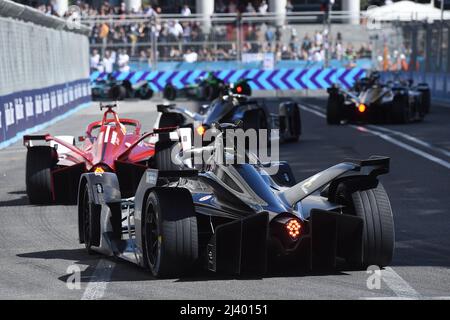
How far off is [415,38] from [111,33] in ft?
40.9

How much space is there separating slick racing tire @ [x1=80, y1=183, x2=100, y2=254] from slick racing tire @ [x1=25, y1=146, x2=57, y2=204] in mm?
3491

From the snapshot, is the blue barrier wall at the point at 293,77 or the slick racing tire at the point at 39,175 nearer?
the slick racing tire at the point at 39,175

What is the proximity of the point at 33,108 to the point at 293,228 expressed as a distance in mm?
21324

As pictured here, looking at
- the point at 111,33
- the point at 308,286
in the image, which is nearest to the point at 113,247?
the point at 308,286

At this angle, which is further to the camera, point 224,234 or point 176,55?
point 176,55

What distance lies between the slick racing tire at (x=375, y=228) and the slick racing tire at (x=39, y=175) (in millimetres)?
5869

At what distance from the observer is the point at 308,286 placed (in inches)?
321

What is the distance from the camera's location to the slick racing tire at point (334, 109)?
28.1m

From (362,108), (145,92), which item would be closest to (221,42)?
(145,92)

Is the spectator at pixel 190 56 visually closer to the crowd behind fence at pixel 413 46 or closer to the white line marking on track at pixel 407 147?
the crowd behind fence at pixel 413 46

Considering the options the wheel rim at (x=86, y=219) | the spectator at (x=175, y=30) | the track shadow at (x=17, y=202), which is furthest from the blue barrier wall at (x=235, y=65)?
the wheel rim at (x=86, y=219)

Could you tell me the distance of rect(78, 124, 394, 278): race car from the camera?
8.29m

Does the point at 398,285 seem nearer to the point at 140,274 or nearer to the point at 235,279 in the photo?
the point at 235,279
